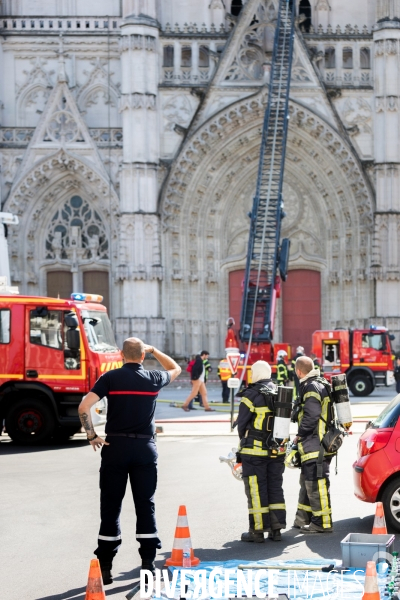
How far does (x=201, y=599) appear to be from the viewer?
23.4 feet

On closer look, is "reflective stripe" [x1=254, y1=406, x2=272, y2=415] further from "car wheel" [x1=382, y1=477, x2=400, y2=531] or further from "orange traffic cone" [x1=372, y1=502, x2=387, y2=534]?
"orange traffic cone" [x1=372, y1=502, x2=387, y2=534]

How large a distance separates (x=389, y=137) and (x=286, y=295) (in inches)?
253

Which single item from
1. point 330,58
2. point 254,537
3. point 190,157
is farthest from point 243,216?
point 254,537

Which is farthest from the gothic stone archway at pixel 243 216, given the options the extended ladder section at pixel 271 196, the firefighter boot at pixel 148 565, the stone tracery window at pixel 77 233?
the firefighter boot at pixel 148 565

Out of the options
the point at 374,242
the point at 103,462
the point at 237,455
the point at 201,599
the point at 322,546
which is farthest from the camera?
the point at 374,242

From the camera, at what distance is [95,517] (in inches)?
426

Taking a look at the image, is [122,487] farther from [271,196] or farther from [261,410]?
[271,196]

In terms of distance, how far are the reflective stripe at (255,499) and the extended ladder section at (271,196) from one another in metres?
20.3

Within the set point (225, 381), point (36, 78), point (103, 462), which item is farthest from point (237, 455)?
point (36, 78)

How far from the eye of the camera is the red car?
9711mm

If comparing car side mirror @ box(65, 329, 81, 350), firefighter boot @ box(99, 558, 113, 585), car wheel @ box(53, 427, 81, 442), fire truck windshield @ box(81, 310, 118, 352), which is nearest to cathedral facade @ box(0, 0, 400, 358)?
fire truck windshield @ box(81, 310, 118, 352)

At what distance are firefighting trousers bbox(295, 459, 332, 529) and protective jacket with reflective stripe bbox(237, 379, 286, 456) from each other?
0.47m

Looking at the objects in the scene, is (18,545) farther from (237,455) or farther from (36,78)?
(36,78)

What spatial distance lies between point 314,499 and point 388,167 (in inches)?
1028
